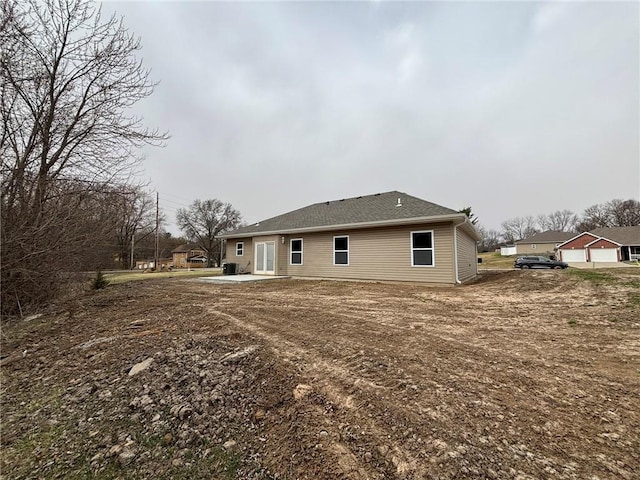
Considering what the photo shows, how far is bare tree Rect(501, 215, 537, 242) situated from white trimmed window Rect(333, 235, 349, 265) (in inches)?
2454

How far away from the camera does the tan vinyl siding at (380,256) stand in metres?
9.87

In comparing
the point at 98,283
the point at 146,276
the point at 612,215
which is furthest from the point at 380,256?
the point at 612,215

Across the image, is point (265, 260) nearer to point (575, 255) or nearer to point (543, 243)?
point (575, 255)

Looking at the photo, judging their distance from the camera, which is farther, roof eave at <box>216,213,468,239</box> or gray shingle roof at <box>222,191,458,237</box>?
gray shingle roof at <box>222,191,458,237</box>

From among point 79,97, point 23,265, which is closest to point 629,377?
point 23,265

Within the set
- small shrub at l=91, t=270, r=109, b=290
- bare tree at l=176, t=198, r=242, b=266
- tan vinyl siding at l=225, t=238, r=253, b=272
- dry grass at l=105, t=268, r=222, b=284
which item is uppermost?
bare tree at l=176, t=198, r=242, b=266

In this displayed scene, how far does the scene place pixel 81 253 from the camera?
19.1ft

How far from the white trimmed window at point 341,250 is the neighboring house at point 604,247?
33665mm

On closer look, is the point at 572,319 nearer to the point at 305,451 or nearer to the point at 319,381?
the point at 319,381

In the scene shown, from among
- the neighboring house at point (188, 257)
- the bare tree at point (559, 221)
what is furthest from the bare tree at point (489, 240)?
the neighboring house at point (188, 257)

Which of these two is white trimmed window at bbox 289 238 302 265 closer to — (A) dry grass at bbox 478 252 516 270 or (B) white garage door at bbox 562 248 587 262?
(A) dry grass at bbox 478 252 516 270

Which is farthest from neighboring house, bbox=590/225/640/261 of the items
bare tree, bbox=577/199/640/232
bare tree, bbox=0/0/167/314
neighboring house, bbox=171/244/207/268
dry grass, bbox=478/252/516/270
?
neighboring house, bbox=171/244/207/268

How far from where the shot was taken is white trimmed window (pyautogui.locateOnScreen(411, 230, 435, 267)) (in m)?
10.1

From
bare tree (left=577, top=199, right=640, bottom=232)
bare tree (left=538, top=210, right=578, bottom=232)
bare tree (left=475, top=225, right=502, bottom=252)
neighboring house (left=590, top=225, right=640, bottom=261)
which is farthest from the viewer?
bare tree (left=475, top=225, right=502, bottom=252)
